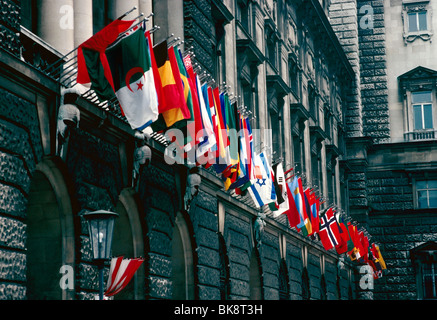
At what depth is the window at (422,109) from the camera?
59.5 metres

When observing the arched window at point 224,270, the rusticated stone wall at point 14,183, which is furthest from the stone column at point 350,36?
the rusticated stone wall at point 14,183

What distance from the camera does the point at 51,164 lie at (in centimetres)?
1636

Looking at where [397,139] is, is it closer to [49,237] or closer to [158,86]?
[158,86]

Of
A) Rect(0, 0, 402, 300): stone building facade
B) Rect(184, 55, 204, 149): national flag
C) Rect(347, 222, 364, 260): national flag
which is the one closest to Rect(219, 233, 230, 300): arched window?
Rect(0, 0, 402, 300): stone building facade

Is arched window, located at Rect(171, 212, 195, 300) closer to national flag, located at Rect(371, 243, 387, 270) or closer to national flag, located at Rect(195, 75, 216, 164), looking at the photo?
national flag, located at Rect(195, 75, 216, 164)

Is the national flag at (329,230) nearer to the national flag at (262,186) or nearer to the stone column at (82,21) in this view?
the national flag at (262,186)

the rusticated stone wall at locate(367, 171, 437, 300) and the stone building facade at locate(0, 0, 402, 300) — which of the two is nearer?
the stone building facade at locate(0, 0, 402, 300)

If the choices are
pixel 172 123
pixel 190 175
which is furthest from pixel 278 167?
pixel 172 123

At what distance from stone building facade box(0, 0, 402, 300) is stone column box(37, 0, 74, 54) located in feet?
0.07

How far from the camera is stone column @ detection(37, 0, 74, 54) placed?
1753 centimetres

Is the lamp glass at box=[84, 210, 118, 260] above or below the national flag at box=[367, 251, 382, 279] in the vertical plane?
below

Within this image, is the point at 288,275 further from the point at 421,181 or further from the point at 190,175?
the point at 421,181

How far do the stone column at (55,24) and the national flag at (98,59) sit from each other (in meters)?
1.42
